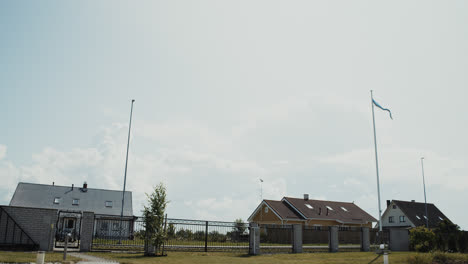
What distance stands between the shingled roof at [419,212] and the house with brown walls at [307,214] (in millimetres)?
6380

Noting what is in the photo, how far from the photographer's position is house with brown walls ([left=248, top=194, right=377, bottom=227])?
41.9 meters

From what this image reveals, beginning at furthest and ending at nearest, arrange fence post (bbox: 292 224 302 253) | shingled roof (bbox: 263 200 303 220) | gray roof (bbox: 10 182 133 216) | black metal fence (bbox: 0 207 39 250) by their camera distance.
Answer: gray roof (bbox: 10 182 133 216)
shingled roof (bbox: 263 200 303 220)
fence post (bbox: 292 224 302 253)
black metal fence (bbox: 0 207 39 250)

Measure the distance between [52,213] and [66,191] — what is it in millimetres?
33960

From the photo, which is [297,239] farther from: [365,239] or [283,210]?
[283,210]

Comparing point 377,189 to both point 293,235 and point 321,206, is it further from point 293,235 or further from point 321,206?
point 321,206

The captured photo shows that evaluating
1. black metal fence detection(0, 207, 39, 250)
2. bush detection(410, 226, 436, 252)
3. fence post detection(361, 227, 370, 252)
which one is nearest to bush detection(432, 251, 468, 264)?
bush detection(410, 226, 436, 252)

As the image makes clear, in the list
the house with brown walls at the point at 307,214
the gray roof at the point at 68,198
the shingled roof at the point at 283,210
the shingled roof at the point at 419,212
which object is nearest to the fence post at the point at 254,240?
the house with brown walls at the point at 307,214

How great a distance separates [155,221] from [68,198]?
114 ft

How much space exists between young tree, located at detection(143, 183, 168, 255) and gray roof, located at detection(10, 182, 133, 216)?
31.4m

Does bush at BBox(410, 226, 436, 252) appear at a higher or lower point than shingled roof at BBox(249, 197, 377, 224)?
lower

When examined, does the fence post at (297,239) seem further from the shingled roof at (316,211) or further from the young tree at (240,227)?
the shingled roof at (316,211)

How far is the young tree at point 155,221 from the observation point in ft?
61.4

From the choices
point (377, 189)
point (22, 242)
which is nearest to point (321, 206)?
point (377, 189)

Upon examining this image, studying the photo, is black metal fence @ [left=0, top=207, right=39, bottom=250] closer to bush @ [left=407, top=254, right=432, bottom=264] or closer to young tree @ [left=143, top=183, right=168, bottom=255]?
young tree @ [left=143, top=183, right=168, bottom=255]
